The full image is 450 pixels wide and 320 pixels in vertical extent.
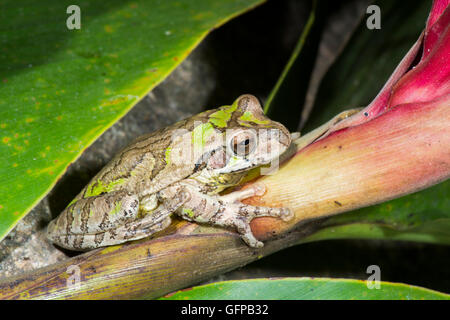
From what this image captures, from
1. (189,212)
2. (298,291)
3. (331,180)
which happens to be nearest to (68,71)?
(189,212)

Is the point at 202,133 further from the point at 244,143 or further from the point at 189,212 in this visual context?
the point at 189,212

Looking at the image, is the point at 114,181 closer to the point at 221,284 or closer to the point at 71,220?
the point at 71,220

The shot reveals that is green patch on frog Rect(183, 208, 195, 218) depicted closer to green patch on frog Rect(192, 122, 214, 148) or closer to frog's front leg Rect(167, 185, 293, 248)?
frog's front leg Rect(167, 185, 293, 248)

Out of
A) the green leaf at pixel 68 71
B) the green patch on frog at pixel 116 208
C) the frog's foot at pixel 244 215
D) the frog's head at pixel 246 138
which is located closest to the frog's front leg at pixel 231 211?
the frog's foot at pixel 244 215

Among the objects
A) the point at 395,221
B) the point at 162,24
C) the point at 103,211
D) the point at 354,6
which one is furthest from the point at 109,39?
the point at 354,6

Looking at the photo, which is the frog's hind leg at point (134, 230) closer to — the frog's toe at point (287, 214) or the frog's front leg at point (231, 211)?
the frog's front leg at point (231, 211)
